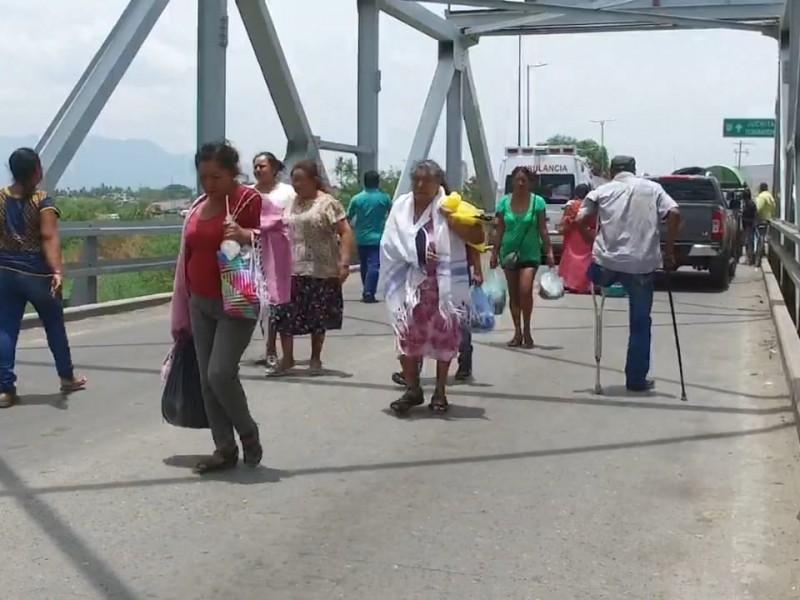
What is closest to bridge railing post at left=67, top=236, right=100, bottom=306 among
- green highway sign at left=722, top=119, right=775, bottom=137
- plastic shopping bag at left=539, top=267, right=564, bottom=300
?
plastic shopping bag at left=539, top=267, right=564, bottom=300

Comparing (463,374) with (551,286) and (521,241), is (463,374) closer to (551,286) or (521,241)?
(521,241)

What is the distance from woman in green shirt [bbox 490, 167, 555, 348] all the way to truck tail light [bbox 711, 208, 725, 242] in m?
7.97

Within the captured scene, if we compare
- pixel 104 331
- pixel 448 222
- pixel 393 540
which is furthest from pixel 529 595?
pixel 104 331

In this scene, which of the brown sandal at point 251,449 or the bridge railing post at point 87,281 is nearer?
the brown sandal at point 251,449

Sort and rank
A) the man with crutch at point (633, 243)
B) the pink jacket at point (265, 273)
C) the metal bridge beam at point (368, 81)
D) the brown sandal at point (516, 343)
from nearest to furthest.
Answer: the pink jacket at point (265, 273) → the man with crutch at point (633, 243) → the brown sandal at point (516, 343) → the metal bridge beam at point (368, 81)

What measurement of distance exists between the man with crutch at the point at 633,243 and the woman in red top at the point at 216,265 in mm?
3674

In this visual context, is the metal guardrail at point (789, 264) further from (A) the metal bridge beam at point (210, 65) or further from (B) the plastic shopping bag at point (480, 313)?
(A) the metal bridge beam at point (210, 65)

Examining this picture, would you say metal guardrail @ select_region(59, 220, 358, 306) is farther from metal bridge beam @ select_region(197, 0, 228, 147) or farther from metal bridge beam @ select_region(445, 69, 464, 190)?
metal bridge beam @ select_region(445, 69, 464, 190)

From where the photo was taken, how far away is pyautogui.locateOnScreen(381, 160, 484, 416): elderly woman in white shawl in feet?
25.6

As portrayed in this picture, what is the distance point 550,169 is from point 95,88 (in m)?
14.8

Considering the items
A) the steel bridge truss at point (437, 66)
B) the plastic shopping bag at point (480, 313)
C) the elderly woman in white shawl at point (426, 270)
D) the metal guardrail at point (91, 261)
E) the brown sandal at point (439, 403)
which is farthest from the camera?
the steel bridge truss at point (437, 66)

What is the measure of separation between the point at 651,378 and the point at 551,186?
17998 millimetres

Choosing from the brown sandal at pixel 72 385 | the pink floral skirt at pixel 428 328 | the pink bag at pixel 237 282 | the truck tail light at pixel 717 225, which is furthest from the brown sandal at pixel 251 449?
the truck tail light at pixel 717 225

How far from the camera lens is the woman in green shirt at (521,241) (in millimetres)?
11133
